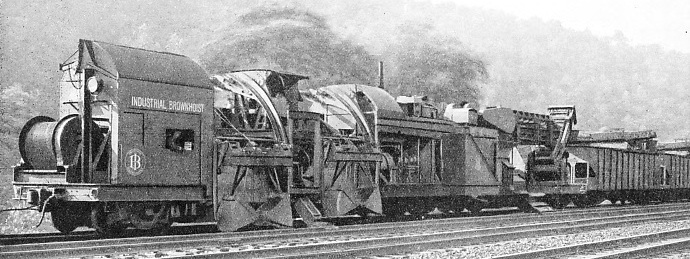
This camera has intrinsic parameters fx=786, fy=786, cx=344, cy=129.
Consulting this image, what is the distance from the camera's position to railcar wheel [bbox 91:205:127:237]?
40.9ft

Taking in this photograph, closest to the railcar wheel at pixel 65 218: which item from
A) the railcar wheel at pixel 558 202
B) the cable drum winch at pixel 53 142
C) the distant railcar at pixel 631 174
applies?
the cable drum winch at pixel 53 142

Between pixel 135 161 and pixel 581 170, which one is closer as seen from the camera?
pixel 135 161

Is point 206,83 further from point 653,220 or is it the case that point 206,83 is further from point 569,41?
point 569,41

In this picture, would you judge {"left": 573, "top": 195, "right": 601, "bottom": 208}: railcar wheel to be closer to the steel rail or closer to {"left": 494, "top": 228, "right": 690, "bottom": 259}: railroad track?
the steel rail

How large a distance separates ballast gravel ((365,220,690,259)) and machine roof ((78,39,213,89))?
5.16 metres

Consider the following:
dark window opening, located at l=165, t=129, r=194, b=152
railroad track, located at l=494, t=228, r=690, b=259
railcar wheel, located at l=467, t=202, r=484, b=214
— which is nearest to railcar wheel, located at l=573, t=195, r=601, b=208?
railcar wheel, located at l=467, t=202, r=484, b=214

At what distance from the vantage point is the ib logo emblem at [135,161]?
482 inches

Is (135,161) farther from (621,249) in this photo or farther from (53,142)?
(621,249)

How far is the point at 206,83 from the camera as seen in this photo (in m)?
13.8

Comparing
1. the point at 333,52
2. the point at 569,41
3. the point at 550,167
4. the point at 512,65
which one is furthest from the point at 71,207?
the point at 569,41

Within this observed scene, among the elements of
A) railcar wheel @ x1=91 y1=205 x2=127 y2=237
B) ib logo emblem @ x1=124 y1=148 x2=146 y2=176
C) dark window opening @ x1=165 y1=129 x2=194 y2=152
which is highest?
dark window opening @ x1=165 y1=129 x2=194 y2=152

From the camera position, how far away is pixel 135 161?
12.4 meters

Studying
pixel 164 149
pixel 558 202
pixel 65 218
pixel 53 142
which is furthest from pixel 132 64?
pixel 558 202

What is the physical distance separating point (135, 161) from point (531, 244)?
21.0 ft
